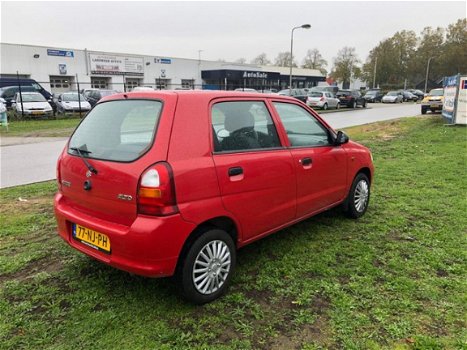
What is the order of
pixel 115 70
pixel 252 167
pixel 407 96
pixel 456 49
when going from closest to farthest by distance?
pixel 252 167
pixel 115 70
pixel 407 96
pixel 456 49

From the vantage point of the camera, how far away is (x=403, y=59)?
82.6m

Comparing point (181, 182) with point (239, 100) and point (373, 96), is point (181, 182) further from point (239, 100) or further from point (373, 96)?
point (373, 96)

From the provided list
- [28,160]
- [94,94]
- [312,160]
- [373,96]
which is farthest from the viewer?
[373,96]

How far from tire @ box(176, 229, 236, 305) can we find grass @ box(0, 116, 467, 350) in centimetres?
12

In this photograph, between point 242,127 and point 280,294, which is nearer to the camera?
point 280,294

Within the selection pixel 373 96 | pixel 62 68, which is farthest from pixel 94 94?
pixel 373 96

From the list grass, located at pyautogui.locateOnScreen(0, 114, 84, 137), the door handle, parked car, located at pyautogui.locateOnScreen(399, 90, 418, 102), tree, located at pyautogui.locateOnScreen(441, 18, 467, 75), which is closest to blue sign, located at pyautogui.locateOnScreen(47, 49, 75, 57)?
grass, located at pyautogui.locateOnScreen(0, 114, 84, 137)

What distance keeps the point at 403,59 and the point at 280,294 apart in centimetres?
9095

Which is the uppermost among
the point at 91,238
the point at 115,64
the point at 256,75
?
the point at 115,64

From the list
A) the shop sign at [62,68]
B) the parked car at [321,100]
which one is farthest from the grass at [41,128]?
the shop sign at [62,68]

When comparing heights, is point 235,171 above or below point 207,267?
above

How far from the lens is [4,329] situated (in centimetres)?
281

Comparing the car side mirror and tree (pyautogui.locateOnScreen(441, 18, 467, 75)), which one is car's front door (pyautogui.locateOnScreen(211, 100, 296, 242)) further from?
tree (pyautogui.locateOnScreen(441, 18, 467, 75))

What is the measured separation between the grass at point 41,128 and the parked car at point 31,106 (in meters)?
0.46
